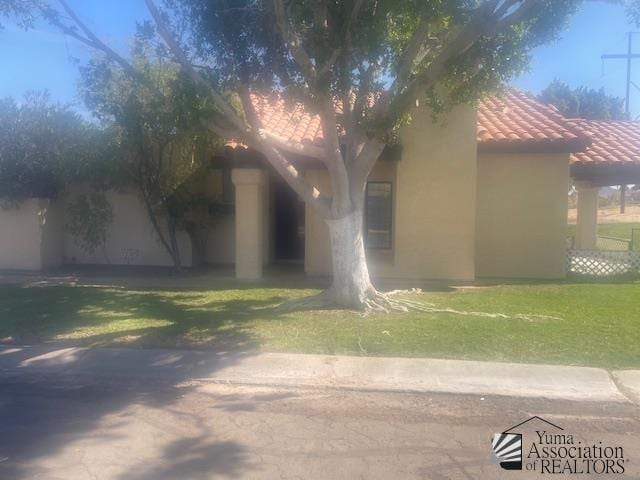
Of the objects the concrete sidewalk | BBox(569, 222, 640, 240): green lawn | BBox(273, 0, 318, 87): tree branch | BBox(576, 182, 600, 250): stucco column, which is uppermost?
BBox(273, 0, 318, 87): tree branch

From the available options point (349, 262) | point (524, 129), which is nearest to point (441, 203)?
point (524, 129)

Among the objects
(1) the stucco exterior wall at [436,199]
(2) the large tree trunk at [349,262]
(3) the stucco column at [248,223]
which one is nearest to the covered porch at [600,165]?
(1) the stucco exterior wall at [436,199]

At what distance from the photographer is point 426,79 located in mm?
9531

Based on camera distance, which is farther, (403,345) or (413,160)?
(413,160)

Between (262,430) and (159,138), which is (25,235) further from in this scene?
(262,430)

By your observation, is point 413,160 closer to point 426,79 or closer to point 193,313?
point 426,79

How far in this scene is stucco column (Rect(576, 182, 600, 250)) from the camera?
60.1 ft

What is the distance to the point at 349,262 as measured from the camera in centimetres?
1015

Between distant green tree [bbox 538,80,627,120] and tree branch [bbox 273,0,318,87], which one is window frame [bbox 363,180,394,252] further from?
distant green tree [bbox 538,80,627,120]

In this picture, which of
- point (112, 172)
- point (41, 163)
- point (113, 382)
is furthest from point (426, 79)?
point (41, 163)

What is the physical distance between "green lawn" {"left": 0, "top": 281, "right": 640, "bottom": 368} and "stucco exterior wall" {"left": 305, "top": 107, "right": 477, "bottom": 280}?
4.62 feet

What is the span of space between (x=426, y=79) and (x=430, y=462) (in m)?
6.13

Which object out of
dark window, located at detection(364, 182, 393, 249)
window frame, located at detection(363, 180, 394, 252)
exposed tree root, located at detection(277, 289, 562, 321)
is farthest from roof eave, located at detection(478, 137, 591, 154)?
exposed tree root, located at detection(277, 289, 562, 321)

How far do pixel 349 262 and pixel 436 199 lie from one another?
3775mm
